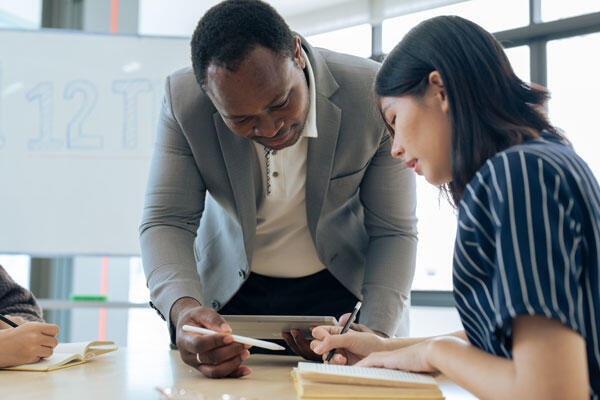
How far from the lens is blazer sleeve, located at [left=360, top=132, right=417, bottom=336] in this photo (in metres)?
1.55

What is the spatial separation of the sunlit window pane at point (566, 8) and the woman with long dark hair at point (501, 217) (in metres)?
2.39

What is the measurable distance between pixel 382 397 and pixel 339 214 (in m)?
0.77

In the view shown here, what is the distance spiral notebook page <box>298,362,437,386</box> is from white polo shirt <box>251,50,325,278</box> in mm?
654

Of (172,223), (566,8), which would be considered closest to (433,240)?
(566,8)

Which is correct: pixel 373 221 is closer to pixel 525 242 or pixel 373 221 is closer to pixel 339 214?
pixel 339 214

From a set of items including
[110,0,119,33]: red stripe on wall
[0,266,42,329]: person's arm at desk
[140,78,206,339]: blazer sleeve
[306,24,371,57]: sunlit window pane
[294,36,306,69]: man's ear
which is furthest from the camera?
[306,24,371,57]: sunlit window pane

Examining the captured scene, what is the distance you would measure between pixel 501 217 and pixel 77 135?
2.30m

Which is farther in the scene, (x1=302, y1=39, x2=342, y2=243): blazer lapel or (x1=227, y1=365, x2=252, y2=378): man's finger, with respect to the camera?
(x1=302, y1=39, x2=342, y2=243): blazer lapel

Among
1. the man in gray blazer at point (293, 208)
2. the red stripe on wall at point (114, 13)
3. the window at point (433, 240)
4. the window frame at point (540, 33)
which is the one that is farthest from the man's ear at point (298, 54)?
the red stripe on wall at point (114, 13)

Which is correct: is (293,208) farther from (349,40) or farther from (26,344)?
(349,40)

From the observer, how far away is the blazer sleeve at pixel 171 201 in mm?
1518

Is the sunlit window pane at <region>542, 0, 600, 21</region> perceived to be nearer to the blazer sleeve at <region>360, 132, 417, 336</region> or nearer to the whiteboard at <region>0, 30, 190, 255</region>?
the whiteboard at <region>0, 30, 190, 255</region>

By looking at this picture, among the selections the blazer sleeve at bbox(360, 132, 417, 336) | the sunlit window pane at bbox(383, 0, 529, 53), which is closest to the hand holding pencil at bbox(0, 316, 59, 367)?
the blazer sleeve at bbox(360, 132, 417, 336)

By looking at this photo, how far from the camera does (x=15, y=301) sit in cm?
166
